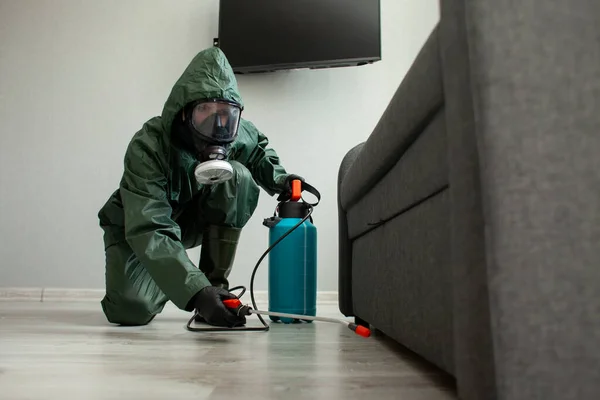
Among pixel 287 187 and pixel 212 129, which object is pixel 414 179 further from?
pixel 287 187

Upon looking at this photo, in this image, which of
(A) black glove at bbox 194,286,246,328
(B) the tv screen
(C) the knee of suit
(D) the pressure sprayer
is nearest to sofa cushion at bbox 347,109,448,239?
(A) black glove at bbox 194,286,246,328

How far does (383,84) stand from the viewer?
2.99 m

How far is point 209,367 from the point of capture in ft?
2.80

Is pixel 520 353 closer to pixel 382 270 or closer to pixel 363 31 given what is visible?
pixel 382 270

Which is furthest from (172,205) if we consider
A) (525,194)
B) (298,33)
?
(298,33)

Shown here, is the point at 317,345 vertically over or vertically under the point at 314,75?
under

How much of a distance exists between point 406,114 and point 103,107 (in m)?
2.67

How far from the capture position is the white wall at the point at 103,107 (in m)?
2.94

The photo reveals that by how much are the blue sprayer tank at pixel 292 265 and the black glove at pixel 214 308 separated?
49cm

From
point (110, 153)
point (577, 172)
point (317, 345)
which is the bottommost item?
point (317, 345)

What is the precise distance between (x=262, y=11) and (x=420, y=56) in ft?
7.78

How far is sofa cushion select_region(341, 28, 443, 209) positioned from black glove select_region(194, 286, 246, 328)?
1.47ft

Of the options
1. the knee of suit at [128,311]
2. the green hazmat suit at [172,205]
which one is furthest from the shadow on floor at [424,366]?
the knee of suit at [128,311]

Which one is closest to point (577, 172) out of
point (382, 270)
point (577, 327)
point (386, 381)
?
point (577, 327)
